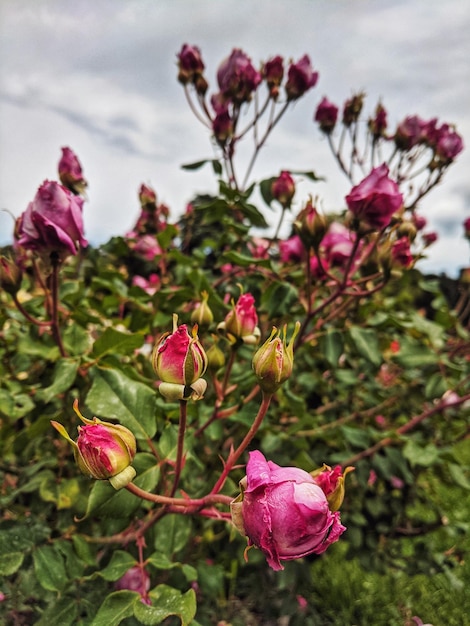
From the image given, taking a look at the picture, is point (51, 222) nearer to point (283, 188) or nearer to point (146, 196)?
point (283, 188)

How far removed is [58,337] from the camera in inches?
36.4

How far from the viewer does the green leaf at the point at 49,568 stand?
30.7 inches

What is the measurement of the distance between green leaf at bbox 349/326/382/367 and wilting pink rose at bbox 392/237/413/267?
0.25m

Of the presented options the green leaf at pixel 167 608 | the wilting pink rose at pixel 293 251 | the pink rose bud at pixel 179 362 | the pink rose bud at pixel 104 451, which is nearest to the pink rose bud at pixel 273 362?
the pink rose bud at pixel 179 362

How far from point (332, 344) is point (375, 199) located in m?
0.39

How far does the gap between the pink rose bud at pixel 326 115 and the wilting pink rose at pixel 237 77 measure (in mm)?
403

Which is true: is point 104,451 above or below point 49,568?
above

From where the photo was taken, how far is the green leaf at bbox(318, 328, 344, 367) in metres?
1.13

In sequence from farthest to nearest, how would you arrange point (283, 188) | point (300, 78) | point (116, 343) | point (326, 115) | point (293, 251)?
point (326, 115), point (300, 78), point (293, 251), point (283, 188), point (116, 343)

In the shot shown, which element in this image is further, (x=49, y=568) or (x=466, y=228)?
(x=466, y=228)

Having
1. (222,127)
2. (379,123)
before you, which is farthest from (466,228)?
(222,127)

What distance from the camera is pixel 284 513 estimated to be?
47cm

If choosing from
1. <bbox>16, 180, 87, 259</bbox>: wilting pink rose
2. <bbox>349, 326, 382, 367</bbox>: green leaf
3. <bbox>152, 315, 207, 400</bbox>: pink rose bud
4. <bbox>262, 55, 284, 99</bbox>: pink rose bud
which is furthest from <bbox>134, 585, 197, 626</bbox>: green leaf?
<bbox>262, 55, 284, 99</bbox>: pink rose bud

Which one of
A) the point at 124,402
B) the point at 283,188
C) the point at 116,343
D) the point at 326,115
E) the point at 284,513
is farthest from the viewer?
the point at 326,115
